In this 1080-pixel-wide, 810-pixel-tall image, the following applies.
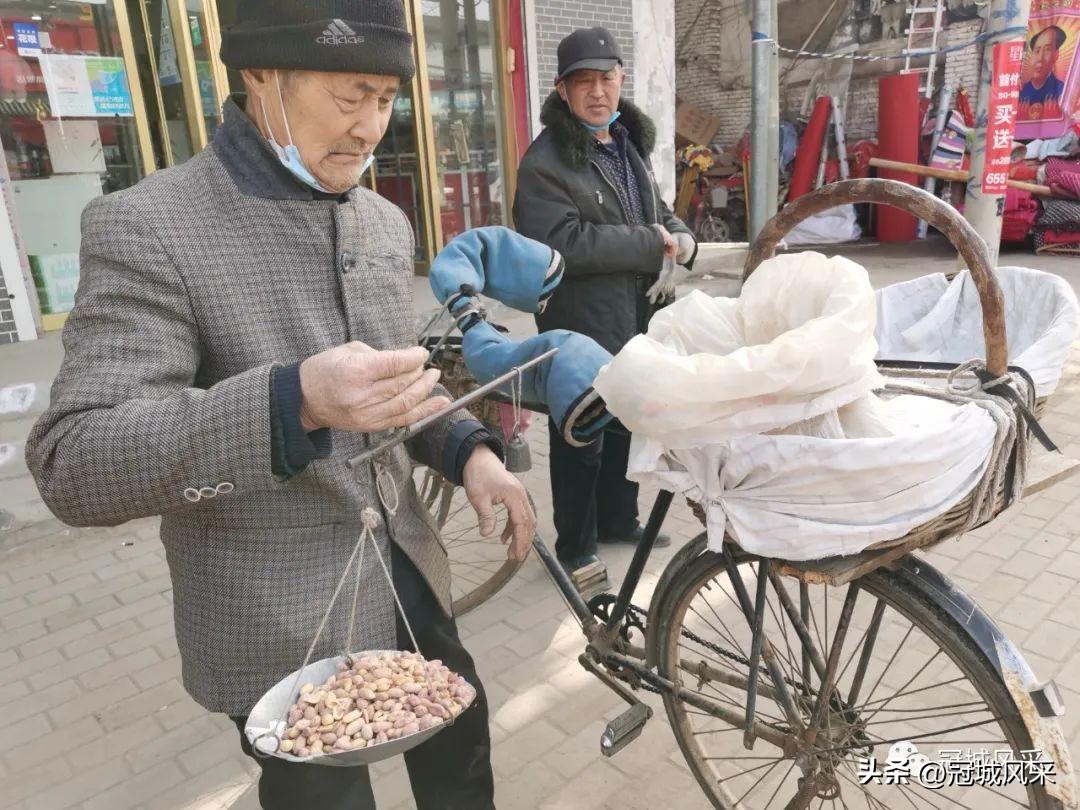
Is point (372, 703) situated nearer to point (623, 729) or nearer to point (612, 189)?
point (623, 729)

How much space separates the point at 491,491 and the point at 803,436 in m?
0.62

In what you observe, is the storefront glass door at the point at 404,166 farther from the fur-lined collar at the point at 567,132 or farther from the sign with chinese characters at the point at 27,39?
the fur-lined collar at the point at 567,132

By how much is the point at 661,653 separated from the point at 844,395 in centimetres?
95

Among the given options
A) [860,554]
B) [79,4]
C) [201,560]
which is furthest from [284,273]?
[79,4]

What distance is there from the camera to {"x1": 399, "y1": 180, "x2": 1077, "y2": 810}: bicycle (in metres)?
1.49

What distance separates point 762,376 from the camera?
1.31 m

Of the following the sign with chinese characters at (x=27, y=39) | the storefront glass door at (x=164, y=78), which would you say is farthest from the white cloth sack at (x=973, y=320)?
the sign with chinese characters at (x=27, y=39)

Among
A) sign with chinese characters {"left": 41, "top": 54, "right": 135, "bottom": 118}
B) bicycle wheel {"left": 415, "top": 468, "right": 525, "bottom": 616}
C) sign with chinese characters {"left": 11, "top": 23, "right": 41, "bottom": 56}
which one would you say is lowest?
bicycle wheel {"left": 415, "top": 468, "right": 525, "bottom": 616}

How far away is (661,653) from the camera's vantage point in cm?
204

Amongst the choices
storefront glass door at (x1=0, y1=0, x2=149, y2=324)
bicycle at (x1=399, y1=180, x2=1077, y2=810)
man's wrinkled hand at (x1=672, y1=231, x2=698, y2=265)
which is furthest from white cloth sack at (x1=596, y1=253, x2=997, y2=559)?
storefront glass door at (x1=0, y1=0, x2=149, y2=324)

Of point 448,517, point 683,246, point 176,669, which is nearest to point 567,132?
point 683,246

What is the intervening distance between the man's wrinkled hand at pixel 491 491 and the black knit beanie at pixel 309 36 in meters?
0.76

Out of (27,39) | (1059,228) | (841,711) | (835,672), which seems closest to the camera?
(835,672)

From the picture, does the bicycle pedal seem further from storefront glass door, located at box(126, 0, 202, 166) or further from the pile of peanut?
storefront glass door, located at box(126, 0, 202, 166)
